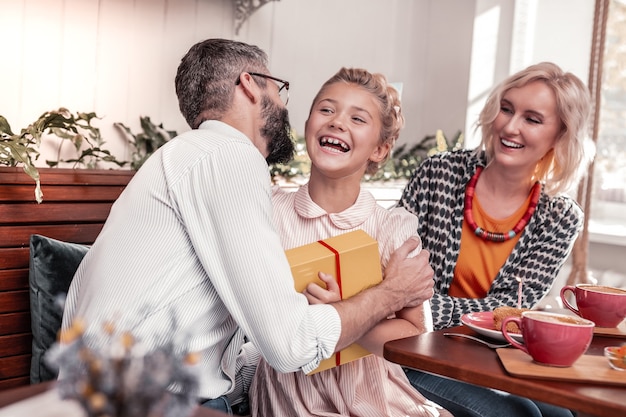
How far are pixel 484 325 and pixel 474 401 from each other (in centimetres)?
35

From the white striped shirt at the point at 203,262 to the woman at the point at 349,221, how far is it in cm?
30

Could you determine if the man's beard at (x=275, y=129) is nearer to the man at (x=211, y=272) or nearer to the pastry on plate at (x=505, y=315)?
the man at (x=211, y=272)

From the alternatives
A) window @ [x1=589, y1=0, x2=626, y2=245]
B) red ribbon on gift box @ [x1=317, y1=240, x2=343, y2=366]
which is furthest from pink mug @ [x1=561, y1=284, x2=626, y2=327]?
window @ [x1=589, y1=0, x2=626, y2=245]

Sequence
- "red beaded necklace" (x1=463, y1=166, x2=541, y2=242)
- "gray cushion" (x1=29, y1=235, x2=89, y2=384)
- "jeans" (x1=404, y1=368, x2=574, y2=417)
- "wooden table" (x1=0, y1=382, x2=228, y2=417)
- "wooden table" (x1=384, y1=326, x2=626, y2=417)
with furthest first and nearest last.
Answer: "red beaded necklace" (x1=463, y1=166, x2=541, y2=242), "gray cushion" (x1=29, y1=235, x2=89, y2=384), "jeans" (x1=404, y1=368, x2=574, y2=417), "wooden table" (x1=384, y1=326, x2=626, y2=417), "wooden table" (x1=0, y1=382, x2=228, y2=417)

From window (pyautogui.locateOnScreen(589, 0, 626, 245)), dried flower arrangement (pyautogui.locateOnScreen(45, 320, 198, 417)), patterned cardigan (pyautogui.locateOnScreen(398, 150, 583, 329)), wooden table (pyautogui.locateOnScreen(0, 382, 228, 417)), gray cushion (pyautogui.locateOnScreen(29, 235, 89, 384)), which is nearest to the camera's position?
dried flower arrangement (pyautogui.locateOnScreen(45, 320, 198, 417))

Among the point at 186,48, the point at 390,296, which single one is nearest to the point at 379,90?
the point at 390,296

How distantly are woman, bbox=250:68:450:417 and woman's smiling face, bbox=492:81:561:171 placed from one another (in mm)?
468

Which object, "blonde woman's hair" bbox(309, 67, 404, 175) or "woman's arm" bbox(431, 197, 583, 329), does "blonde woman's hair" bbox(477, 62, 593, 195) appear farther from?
"blonde woman's hair" bbox(309, 67, 404, 175)

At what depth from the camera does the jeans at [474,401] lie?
191cm

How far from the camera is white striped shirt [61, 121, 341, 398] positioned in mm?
1383

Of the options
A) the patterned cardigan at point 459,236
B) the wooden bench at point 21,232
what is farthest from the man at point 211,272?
the patterned cardigan at point 459,236

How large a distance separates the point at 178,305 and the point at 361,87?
32.6 inches

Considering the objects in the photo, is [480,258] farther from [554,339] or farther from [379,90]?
[554,339]

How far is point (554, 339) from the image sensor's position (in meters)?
1.36
